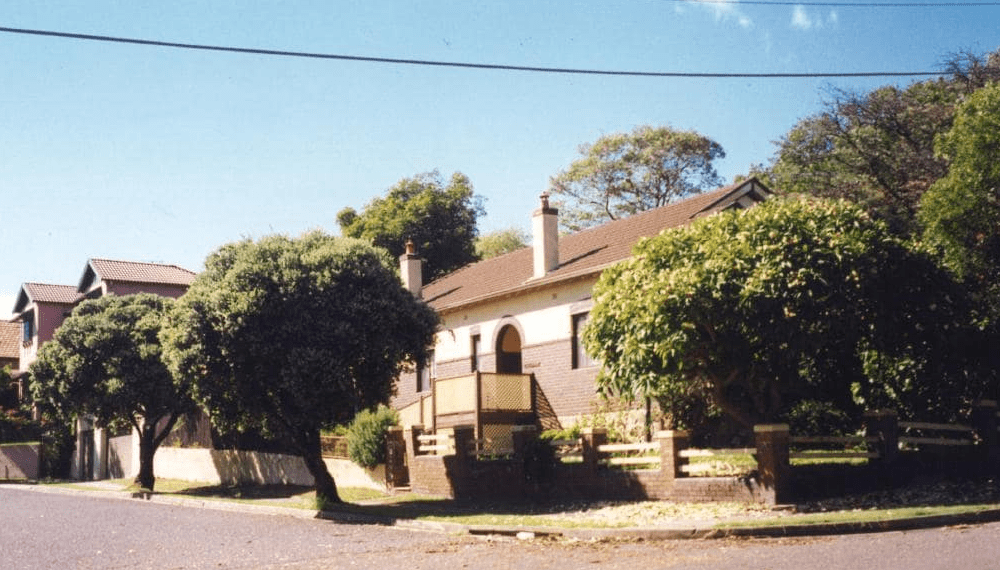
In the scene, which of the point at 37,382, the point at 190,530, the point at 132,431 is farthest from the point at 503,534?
the point at 132,431

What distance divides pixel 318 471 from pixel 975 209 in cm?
1531

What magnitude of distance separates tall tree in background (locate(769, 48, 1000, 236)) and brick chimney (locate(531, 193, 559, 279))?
30.0 ft

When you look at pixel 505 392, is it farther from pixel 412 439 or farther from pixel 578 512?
pixel 578 512

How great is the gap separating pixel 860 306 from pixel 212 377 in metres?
13.9

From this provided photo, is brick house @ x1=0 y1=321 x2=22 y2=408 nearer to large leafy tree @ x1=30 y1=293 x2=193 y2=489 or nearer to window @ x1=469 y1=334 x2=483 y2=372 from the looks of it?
large leafy tree @ x1=30 y1=293 x2=193 y2=489

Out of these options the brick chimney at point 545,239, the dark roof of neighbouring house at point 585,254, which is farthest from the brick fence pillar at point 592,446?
the brick chimney at point 545,239

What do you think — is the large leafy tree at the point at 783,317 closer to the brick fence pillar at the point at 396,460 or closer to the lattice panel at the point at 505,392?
the lattice panel at the point at 505,392

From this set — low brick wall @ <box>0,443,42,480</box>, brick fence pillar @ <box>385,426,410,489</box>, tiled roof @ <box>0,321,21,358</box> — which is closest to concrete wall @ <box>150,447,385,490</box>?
brick fence pillar @ <box>385,426,410,489</box>

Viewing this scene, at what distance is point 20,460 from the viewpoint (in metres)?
53.7

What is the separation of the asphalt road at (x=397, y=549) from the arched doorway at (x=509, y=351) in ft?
35.6

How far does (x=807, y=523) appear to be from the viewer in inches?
577

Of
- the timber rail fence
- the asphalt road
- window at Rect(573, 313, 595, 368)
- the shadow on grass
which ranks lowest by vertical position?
the shadow on grass

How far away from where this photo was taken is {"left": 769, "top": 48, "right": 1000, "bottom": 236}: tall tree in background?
3100 centimetres

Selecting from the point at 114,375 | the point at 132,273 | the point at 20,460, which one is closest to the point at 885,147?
the point at 114,375
